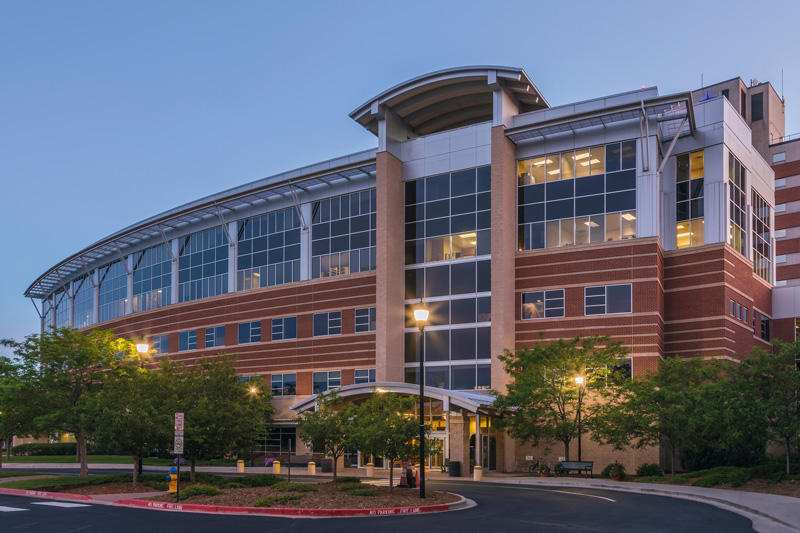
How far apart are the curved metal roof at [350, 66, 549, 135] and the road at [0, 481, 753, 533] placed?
98.3 feet

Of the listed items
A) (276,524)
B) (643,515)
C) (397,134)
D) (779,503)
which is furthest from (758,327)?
(276,524)

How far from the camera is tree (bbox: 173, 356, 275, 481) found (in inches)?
1196

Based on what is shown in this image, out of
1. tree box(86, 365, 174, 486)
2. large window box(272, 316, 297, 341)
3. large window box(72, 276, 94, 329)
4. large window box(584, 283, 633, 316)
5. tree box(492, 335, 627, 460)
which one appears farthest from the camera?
large window box(72, 276, 94, 329)

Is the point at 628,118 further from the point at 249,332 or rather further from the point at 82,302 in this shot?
the point at 82,302

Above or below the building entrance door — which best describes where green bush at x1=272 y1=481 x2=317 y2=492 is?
above

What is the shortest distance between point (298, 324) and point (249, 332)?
549 cm

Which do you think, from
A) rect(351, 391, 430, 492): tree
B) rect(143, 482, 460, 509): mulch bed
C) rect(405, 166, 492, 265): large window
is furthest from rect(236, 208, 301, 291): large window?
rect(143, 482, 460, 509): mulch bed

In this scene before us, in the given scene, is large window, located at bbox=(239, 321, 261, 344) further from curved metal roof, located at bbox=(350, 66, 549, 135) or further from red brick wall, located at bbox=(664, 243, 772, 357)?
red brick wall, located at bbox=(664, 243, 772, 357)

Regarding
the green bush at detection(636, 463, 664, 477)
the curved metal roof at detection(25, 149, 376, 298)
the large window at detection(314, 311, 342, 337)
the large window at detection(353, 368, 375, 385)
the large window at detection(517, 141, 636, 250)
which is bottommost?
the green bush at detection(636, 463, 664, 477)

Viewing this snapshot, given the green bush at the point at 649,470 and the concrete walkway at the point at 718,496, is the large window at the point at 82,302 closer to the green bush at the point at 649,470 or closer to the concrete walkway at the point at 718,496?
the concrete walkway at the point at 718,496

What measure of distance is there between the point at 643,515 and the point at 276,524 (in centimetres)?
998

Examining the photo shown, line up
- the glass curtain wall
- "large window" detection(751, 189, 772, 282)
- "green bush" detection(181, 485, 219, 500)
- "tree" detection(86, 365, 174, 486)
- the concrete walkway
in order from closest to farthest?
the concrete walkway < "green bush" detection(181, 485, 219, 500) < "tree" detection(86, 365, 174, 486) < the glass curtain wall < "large window" detection(751, 189, 772, 282)

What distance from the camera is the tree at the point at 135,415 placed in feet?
95.1

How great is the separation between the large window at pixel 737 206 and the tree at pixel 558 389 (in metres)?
11.9
